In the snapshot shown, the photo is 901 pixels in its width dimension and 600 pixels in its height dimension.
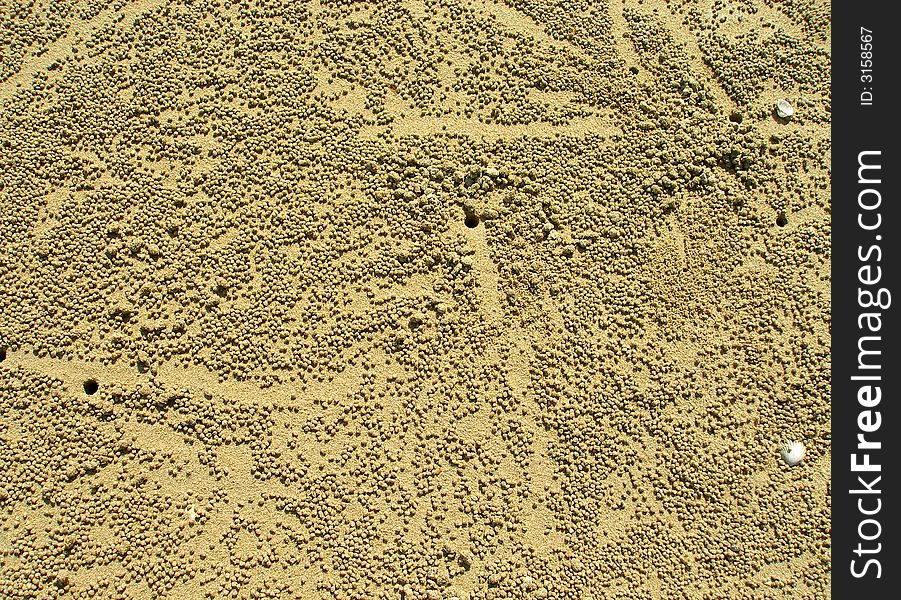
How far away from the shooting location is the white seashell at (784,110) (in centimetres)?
619

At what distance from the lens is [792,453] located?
18.6 ft

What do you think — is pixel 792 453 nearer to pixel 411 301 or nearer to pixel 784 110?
pixel 784 110

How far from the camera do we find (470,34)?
20.5 ft

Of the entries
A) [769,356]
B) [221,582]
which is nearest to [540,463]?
[769,356]

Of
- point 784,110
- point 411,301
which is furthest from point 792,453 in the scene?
point 411,301

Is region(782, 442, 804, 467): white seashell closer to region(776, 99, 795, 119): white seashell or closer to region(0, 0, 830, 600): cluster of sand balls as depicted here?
region(0, 0, 830, 600): cluster of sand balls

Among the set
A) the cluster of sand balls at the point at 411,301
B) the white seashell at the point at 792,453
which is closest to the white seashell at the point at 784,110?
the cluster of sand balls at the point at 411,301

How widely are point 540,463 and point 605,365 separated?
106 cm

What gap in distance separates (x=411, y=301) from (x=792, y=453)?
3.68 meters

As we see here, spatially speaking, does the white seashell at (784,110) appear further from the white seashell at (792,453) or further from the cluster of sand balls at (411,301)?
the white seashell at (792,453)

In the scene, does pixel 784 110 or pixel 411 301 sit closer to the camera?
pixel 411 301

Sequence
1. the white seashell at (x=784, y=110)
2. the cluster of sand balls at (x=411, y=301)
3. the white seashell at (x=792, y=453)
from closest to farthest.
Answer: the cluster of sand balls at (x=411, y=301) → the white seashell at (x=792, y=453) → the white seashell at (x=784, y=110)

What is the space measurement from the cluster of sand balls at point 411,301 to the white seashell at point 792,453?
0.38 feet

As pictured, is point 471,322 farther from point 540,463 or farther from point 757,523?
point 757,523
